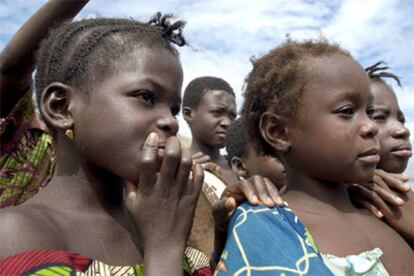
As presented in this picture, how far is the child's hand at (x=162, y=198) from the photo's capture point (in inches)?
56.1

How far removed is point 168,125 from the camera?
1.55 metres

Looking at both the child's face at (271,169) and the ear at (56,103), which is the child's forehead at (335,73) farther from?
the child's face at (271,169)

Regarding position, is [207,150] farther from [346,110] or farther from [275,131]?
[346,110]

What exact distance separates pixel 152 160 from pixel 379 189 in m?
1.18

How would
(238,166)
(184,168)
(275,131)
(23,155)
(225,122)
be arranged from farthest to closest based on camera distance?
(225,122) < (238,166) < (23,155) < (275,131) < (184,168)

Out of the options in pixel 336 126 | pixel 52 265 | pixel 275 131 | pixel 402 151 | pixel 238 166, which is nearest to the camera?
pixel 52 265

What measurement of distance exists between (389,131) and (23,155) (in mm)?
2152

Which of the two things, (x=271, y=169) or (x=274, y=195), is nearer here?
(x=274, y=195)

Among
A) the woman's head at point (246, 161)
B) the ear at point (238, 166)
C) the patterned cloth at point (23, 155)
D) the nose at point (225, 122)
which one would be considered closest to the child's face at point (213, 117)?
the nose at point (225, 122)

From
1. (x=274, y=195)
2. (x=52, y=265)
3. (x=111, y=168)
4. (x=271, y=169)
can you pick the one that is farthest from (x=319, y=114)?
(x=271, y=169)

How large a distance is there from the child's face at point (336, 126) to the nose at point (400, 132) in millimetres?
1051

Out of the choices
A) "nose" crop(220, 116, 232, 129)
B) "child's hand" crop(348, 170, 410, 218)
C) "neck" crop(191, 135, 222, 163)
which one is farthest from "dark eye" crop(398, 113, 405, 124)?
"nose" crop(220, 116, 232, 129)

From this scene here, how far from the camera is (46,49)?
1.83 meters

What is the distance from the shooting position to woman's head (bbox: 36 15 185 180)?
1526 mm
